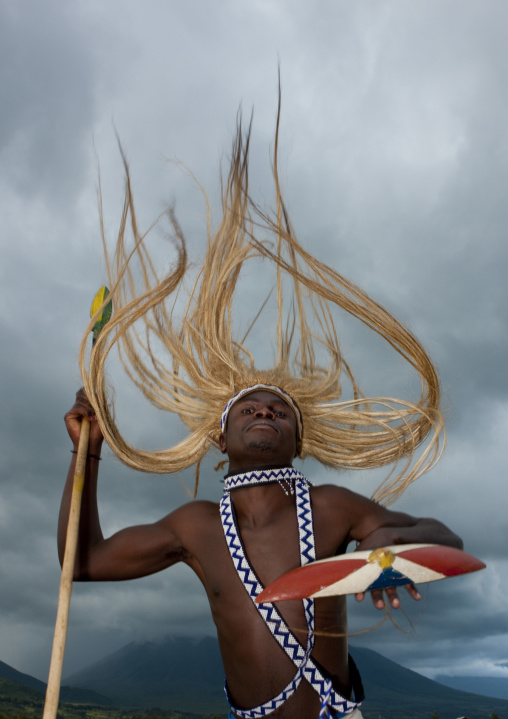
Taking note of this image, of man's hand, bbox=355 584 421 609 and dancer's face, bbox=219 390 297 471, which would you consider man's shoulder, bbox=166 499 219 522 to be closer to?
dancer's face, bbox=219 390 297 471

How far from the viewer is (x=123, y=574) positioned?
169 inches

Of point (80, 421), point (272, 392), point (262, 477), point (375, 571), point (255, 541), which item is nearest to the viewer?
point (375, 571)

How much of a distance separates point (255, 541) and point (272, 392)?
3.40ft

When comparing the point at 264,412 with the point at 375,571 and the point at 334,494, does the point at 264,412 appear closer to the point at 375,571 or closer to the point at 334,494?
the point at 334,494

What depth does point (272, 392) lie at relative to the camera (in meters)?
4.47

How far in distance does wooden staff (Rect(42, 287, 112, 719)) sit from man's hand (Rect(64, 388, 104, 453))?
0.06 m

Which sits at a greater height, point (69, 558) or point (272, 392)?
point (272, 392)

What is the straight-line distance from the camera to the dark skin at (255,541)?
3.51 m

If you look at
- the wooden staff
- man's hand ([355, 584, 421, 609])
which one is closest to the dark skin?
man's hand ([355, 584, 421, 609])

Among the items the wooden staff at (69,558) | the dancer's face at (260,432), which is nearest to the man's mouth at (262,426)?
the dancer's face at (260,432)

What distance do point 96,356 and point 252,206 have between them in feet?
5.22

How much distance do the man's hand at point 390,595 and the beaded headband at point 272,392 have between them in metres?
1.73

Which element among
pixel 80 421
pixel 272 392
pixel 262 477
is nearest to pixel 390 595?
pixel 262 477

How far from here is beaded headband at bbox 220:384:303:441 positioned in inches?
175
